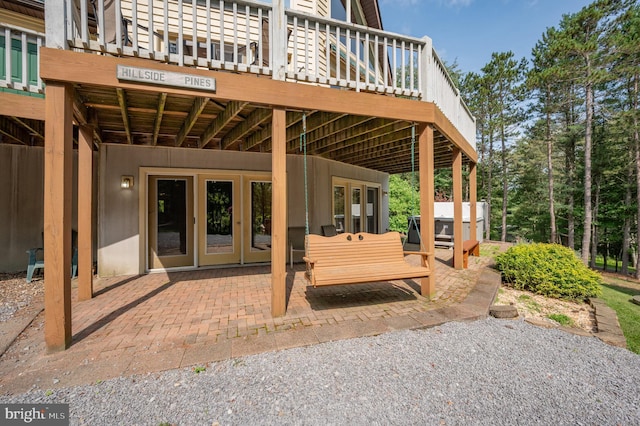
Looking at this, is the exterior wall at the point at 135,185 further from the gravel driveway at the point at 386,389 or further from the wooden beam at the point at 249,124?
the gravel driveway at the point at 386,389

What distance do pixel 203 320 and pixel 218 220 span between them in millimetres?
3139

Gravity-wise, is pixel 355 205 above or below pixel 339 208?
above

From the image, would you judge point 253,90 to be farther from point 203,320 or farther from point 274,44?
point 203,320

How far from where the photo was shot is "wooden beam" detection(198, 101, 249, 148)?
335cm

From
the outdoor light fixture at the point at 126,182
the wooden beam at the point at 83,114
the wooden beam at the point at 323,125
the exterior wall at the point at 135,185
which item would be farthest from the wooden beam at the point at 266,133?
the outdoor light fixture at the point at 126,182

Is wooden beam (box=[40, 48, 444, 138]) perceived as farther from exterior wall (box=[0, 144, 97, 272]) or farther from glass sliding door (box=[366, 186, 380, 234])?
glass sliding door (box=[366, 186, 380, 234])

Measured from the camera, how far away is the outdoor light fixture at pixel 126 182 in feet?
17.6

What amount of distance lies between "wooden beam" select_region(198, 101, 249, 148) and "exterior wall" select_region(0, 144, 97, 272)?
3273 mm

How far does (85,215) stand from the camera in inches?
152

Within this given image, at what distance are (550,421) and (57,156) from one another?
4.25 m

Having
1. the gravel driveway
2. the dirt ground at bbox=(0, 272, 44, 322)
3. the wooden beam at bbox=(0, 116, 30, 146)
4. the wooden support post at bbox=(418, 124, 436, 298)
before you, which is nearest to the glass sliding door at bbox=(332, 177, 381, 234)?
the wooden support post at bbox=(418, 124, 436, 298)

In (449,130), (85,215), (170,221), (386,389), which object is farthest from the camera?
(170,221)

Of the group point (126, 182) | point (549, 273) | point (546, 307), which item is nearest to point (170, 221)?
point (126, 182)

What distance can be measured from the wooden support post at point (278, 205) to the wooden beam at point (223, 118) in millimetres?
440
